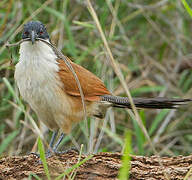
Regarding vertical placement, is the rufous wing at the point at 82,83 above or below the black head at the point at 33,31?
below

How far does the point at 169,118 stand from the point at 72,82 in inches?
52.0

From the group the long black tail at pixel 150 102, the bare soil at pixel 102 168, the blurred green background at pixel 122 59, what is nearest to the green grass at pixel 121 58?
the blurred green background at pixel 122 59

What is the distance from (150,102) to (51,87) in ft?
2.04

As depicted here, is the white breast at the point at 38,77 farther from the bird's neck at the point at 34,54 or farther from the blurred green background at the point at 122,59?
the blurred green background at the point at 122,59

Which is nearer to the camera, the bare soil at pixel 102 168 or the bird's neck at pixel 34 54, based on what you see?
the bare soil at pixel 102 168

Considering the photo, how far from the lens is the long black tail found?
2297 millimetres

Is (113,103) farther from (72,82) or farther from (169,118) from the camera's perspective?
(169,118)

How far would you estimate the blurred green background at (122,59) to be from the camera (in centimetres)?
319

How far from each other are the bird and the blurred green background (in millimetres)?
433

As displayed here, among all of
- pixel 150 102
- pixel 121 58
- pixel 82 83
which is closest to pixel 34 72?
pixel 82 83

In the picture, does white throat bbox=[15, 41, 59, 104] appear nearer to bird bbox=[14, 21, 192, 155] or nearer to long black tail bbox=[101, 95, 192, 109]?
bird bbox=[14, 21, 192, 155]

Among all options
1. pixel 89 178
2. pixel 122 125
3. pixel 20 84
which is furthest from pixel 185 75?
pixel 89 178

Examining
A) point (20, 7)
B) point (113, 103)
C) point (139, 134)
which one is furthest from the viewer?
point (20, 7)

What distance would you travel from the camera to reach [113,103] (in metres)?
2.65
